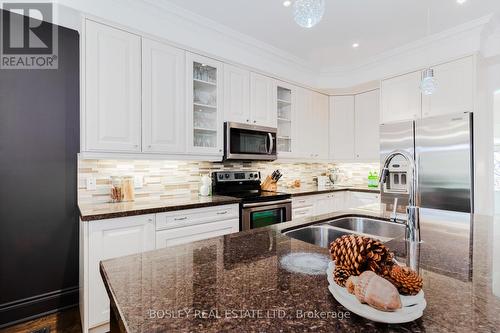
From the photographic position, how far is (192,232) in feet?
7.27

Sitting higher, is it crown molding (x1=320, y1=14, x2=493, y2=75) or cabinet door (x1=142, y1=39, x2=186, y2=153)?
crown molding (x1=320, y1=14, x2=493, y2=75)

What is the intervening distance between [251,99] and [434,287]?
274 cm

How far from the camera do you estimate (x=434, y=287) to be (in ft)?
Result: 2.18

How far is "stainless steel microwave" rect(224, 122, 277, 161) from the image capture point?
2873 mm

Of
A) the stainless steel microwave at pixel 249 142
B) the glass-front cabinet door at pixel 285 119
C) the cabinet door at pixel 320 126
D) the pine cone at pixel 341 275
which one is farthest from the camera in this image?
the cabinet door at pixel 320 126

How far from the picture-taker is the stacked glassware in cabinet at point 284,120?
3.55 m

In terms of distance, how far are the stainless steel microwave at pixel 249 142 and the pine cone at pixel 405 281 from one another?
2383 mm

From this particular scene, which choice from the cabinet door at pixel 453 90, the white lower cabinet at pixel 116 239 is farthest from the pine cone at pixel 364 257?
the cabinet door at pixel 453 90

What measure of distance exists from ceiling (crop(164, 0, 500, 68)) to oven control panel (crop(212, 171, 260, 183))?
164 centimetres

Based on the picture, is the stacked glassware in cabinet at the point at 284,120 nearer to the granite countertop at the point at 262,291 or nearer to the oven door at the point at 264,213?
the oven door at the point at 264,213

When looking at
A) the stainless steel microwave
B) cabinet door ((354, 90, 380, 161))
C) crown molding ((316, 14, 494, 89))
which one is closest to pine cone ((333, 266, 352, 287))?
the stainless steel microwave

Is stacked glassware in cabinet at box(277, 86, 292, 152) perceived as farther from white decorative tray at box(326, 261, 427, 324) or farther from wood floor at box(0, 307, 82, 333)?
white decorative tray at box(326, 261, 427, 324)

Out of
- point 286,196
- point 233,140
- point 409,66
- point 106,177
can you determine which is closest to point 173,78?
point 233,140

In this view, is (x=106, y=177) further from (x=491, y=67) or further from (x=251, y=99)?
(x=491, y=67)
